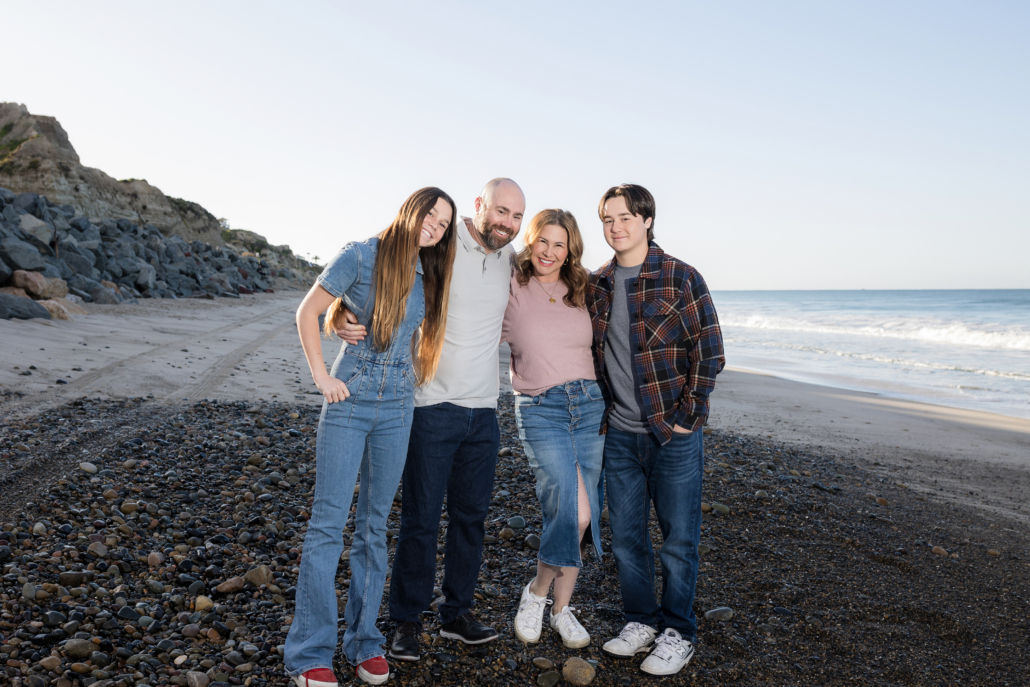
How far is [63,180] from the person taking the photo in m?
28.7

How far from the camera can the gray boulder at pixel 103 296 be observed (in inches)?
653

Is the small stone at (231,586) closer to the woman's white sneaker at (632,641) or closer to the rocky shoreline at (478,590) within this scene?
the rocky shoreline at (478,590)

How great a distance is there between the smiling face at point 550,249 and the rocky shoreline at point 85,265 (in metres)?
12.4

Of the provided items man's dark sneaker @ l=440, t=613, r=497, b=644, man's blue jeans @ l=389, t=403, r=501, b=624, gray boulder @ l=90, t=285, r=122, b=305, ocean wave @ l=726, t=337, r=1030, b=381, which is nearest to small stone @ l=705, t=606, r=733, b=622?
man's dark sneaker @ l=440, t=613, r=497, b=644

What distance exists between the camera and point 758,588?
4.57m

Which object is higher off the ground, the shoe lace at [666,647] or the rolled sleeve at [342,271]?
the rolled sleeve at [342,271]

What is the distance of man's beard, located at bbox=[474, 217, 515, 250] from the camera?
11.3ft

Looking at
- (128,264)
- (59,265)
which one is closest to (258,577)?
(59,265)

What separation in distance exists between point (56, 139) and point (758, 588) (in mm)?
37649

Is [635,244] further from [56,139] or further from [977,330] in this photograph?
[977,330]

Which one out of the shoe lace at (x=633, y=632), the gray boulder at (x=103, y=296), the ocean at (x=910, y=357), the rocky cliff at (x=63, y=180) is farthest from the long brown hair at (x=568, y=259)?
the rocky cliff at (x=63, y=180)

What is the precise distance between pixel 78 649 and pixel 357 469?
167 cm

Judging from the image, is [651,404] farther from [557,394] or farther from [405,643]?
[405,643]

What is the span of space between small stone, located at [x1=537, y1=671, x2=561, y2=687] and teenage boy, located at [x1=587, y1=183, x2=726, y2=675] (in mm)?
378
